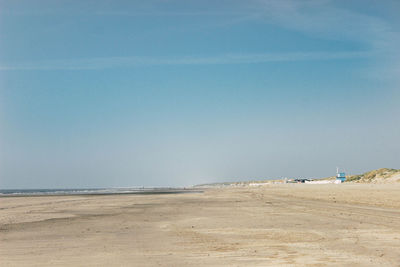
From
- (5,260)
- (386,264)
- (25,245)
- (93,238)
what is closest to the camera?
(386,264)

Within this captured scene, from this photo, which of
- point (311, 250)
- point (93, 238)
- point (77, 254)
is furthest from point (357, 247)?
point (93, 238)

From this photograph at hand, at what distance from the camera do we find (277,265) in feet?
A: 23.7

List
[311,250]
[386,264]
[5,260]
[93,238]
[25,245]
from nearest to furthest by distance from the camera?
1. [386,264]
2. [5,260]
3. [311,250]
4. [25,245]
5. [93,238]

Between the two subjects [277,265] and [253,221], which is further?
[253,221]

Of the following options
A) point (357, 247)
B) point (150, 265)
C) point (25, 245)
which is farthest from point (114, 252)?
point (357, 247)

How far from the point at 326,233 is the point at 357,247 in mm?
2468

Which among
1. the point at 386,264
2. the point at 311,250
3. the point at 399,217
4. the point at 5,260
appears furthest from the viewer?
the point at 399,217

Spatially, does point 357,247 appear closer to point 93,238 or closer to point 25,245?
point 93,238

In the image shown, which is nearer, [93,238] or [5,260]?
[5,260]

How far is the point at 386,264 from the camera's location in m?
7.19

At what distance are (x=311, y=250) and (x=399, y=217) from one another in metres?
8.42

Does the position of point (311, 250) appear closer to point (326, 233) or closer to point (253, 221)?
point (326, 233)

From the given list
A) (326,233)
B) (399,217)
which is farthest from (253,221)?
(399,217)

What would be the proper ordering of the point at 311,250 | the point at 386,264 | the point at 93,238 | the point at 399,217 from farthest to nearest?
the point at 399,217, the point at 93,238, the point at 311,250, the point at 386,264
